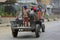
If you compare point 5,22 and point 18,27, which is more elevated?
point 18,27

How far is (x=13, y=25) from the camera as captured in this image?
56.3 ft

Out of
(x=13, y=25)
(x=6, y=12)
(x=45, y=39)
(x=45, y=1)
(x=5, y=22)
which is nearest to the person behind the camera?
(x=45, y=39)

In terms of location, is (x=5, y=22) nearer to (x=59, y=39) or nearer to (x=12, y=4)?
(x=12, y=4)

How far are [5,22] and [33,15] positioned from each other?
45.8ft

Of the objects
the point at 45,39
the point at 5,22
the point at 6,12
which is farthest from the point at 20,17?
the point at 6,12

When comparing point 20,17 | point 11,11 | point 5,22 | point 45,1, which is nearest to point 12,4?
point 11,11

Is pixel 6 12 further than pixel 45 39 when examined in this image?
Yes

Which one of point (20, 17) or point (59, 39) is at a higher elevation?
point (20, 17)

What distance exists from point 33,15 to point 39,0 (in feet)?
98.7

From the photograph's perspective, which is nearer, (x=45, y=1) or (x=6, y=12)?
(x=6, y=12)

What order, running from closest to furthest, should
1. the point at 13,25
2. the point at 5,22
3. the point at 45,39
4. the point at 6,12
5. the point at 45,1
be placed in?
the point at 45,39, the point at 13,25, the point at 5,22, the point at 6,12, the point at 45,1

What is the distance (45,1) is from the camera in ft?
152

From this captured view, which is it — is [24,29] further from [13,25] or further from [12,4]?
[12,4]

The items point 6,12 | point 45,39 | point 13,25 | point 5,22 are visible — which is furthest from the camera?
point 6,12
